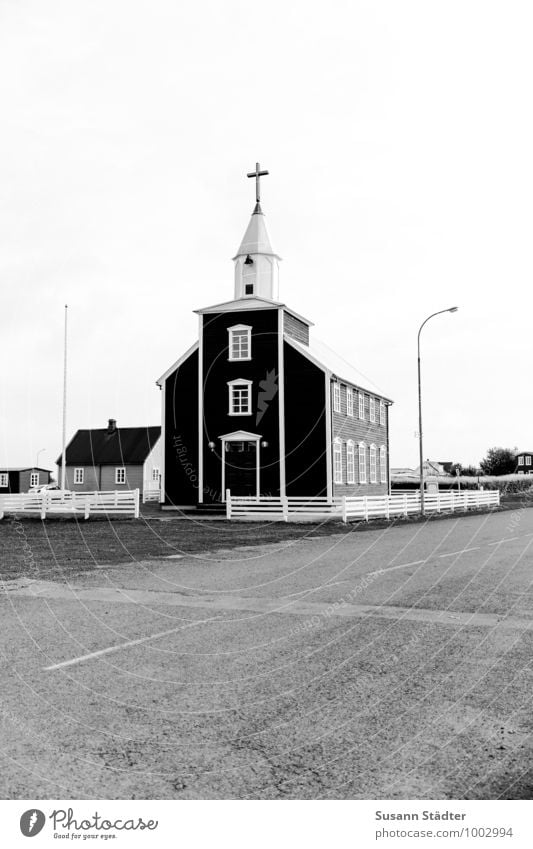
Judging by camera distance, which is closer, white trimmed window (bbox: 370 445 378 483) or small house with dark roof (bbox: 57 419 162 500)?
white trimmed window (bbox: 370 445 378 483)

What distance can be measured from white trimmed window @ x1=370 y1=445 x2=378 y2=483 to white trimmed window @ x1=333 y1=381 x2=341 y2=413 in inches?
322

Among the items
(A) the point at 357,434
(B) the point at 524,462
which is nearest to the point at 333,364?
(A) the point at 357,434

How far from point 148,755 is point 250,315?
34.7 m

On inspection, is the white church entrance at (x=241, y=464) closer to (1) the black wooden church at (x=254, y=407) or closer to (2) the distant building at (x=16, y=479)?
(1) the black wooden church at (x=254, y=407)

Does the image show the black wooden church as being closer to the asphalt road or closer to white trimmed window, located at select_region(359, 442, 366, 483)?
white trimmed window, located at select_region(359, 442, 366, 483)

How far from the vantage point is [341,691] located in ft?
19.8

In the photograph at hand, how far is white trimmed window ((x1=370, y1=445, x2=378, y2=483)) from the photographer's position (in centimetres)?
4631

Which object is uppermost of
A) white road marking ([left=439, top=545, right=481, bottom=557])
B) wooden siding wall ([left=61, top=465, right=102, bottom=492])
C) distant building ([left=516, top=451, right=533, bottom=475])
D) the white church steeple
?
the white church steeple

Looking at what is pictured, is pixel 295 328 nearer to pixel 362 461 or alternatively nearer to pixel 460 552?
pixel 362 461

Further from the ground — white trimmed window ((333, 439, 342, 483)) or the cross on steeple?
the cross on steeple

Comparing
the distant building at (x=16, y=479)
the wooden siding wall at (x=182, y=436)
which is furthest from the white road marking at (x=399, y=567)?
the distant building at (x=16, y=479)

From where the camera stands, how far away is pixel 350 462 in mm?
41344

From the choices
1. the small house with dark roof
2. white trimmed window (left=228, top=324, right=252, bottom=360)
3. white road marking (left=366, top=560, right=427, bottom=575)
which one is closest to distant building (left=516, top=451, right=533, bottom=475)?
the small house with dark roof

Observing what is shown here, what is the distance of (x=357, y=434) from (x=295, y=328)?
763 centimetres
